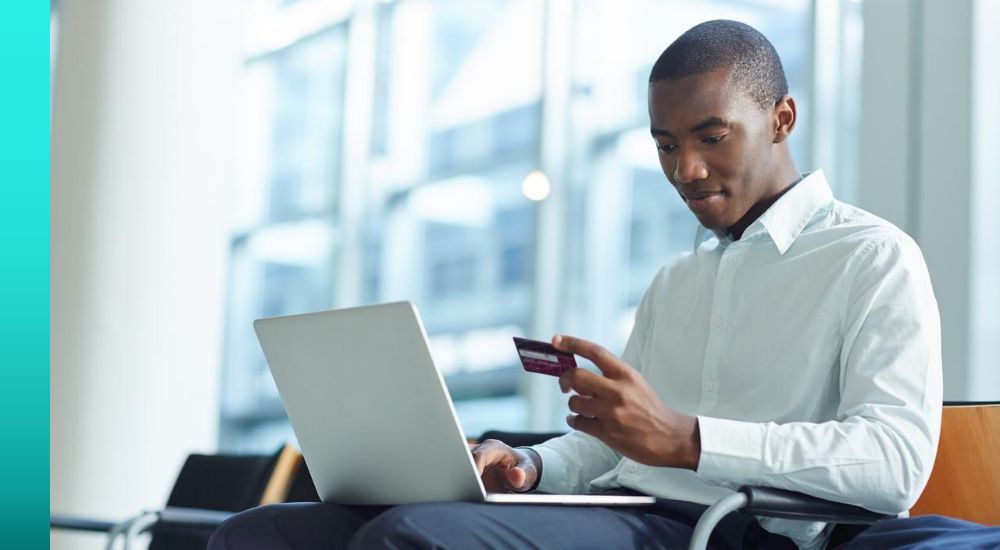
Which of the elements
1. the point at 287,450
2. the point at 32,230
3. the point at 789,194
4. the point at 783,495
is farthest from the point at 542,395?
the point at 783,495

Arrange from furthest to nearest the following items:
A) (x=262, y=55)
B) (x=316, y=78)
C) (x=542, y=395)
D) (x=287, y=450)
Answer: (x=262, y=55) < (x=316, y=78) < (x=542, y=395) < (x=287, y=450)

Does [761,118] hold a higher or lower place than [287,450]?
higher

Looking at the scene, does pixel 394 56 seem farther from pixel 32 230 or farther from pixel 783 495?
pixel 783 495

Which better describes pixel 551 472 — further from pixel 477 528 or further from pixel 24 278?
pixel 24 278

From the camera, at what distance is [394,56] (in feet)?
21.0

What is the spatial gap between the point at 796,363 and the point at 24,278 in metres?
4.02

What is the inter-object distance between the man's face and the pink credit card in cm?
56

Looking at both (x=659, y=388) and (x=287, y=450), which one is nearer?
(x=659, y=388)

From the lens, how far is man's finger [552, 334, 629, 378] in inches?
63.4

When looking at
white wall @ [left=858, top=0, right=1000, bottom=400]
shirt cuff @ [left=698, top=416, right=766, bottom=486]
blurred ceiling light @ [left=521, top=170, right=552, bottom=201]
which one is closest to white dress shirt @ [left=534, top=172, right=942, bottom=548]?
shirt cuff @ [left=698, top=416, right=766, bottom=486]

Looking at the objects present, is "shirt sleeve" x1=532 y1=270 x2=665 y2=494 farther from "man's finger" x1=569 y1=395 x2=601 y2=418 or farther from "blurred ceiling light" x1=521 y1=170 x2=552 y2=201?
"blurred ceiling light" x1=521 y1=170 x2=552 y2=201

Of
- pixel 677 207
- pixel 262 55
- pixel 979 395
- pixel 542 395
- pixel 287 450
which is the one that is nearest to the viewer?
pixel 979 395

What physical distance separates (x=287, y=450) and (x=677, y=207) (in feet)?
6.44

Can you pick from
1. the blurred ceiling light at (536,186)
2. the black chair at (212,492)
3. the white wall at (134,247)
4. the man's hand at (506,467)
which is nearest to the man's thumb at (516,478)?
the man's hand at (506,467)
